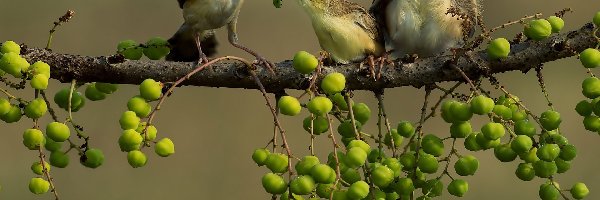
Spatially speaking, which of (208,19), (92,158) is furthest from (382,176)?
(208,19)

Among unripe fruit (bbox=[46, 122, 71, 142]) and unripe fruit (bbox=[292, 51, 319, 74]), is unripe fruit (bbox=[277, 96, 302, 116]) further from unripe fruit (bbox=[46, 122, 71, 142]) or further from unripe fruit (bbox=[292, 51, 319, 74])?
unripe fruit (bbox=[46, 122, 71, 142])

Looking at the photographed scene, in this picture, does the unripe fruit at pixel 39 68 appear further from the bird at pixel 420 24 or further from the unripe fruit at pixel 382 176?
the bird at pixel 420 24

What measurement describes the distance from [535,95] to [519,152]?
14.4ft

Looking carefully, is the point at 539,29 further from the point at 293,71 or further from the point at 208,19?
the point at 208,19

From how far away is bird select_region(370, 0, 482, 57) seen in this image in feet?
4.31

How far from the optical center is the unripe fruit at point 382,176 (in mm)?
900

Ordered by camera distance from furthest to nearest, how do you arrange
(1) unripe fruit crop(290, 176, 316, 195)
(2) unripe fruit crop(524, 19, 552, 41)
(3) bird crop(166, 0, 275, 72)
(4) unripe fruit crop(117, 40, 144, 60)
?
(3) bird crop(166, 0, 275, 72), (4) unripe fruit crop(117, 40, 144, 60), (2) unripe fruit crop(524, 19, 552, 41), (1) unripe fruit crop(290, 176, 316, 195)

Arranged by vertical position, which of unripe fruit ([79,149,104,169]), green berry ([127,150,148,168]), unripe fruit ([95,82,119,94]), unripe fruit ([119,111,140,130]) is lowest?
unripe fruit ([79,149,104,169])

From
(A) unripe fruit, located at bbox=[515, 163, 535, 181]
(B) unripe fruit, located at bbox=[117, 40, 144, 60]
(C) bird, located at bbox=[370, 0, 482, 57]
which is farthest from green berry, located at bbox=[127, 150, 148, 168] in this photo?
(C) bird, located at bbox=[370, 0, 482, 57]

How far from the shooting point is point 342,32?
1.27 meters

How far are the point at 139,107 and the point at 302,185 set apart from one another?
0.51 feet

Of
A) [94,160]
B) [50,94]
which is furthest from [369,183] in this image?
[50,94]

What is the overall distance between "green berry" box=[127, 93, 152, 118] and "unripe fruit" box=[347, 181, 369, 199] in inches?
7.3

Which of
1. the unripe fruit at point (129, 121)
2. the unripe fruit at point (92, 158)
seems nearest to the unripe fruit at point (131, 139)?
the unripe fruit at point (129, 121)
